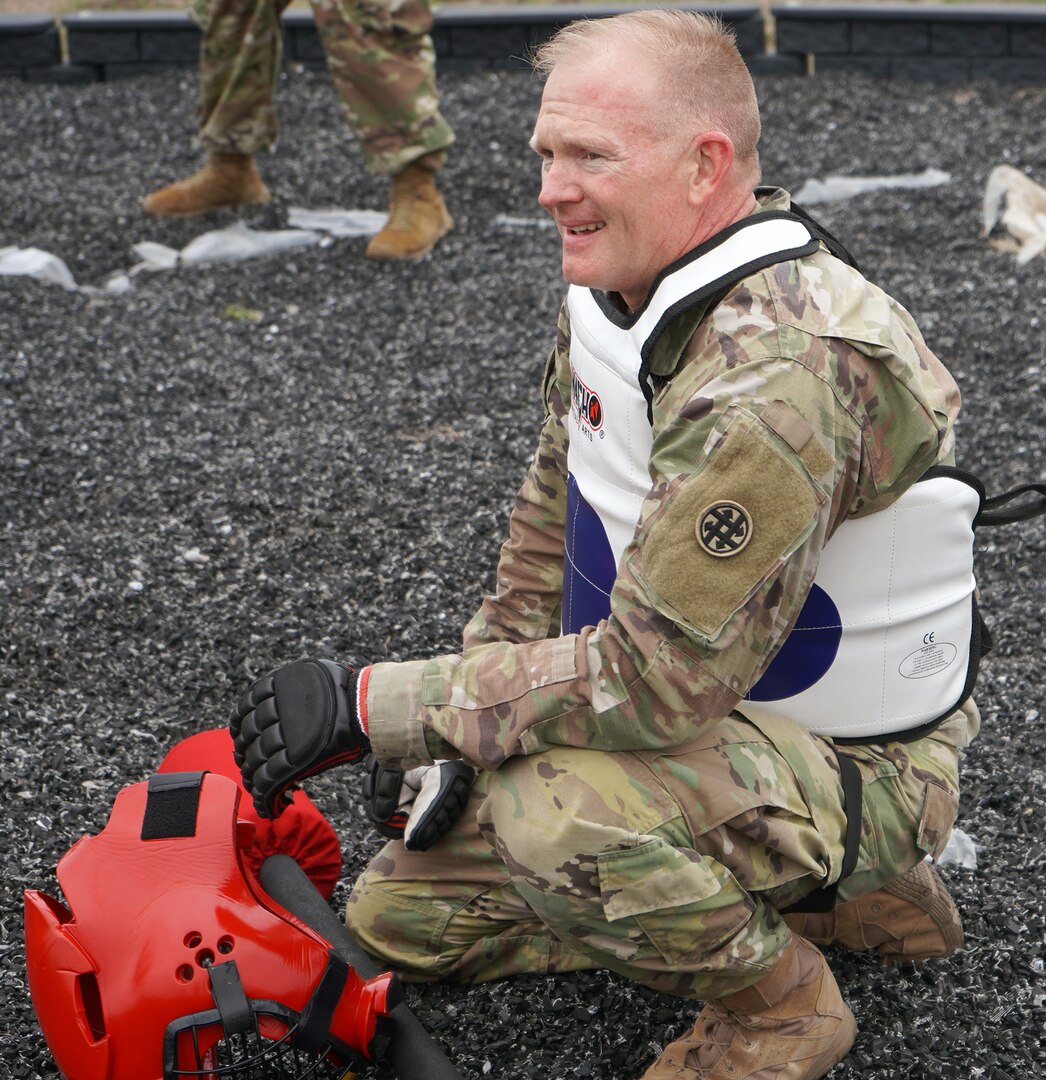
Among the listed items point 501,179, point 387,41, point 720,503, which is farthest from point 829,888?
point 501,179

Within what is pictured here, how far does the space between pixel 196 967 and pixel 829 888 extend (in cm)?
93

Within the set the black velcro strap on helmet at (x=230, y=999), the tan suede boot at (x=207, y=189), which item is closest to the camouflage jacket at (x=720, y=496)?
the black velcro strap on helmet at (x=230, y=999)

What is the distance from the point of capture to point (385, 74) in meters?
5.34

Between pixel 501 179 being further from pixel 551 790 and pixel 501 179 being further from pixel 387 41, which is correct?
pixel 551 790

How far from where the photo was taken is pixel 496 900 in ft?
8.03

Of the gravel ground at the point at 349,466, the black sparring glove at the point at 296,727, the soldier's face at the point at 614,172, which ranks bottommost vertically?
the gravel ground at the point at 349,466

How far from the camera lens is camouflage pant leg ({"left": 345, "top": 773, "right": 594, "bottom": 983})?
2439 millimetres

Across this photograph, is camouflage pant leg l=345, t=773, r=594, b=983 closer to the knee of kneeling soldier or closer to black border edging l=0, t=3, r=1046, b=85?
the knee of kneeling soldier

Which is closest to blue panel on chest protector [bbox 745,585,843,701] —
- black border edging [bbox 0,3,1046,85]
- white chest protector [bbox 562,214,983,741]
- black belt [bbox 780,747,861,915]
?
white chest protector [bbox 562,214,983,741]

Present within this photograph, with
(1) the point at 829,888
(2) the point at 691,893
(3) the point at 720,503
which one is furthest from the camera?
(1) the point at 829,888

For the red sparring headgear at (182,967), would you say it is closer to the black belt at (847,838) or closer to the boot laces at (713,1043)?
the boot laces at (713,1043)

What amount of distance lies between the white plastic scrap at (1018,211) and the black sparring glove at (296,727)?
414 centimetres

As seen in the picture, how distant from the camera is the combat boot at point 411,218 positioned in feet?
18.3

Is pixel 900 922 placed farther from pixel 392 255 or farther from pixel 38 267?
pixel 38 267
